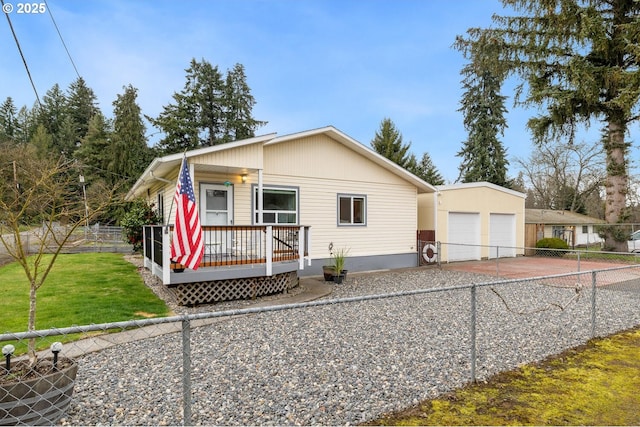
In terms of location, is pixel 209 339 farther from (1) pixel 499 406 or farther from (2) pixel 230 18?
(2) pixel 230 18

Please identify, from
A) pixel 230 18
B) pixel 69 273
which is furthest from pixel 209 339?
pixel 230 18

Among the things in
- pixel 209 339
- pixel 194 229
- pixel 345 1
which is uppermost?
pixel 345 1

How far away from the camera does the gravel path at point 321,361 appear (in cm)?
312

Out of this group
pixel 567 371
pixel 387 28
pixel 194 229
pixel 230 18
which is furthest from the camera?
pixel 387 28

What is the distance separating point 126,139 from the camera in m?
33.3

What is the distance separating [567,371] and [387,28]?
41.5 feet

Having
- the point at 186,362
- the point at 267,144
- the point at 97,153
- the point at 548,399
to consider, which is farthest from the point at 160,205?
the point at 97,153

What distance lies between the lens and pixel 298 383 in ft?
11.9

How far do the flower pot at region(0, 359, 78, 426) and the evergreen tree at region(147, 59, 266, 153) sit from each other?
107ft

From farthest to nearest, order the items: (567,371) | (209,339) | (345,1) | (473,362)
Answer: (345,1)
(209,339)
(567,371)
(473,362)

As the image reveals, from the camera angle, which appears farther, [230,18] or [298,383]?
[230,18]

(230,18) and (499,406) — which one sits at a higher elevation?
(230,18)

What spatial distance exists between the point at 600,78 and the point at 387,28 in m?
11.0

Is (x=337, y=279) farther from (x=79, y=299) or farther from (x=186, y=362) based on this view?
(x=186, y=362)
